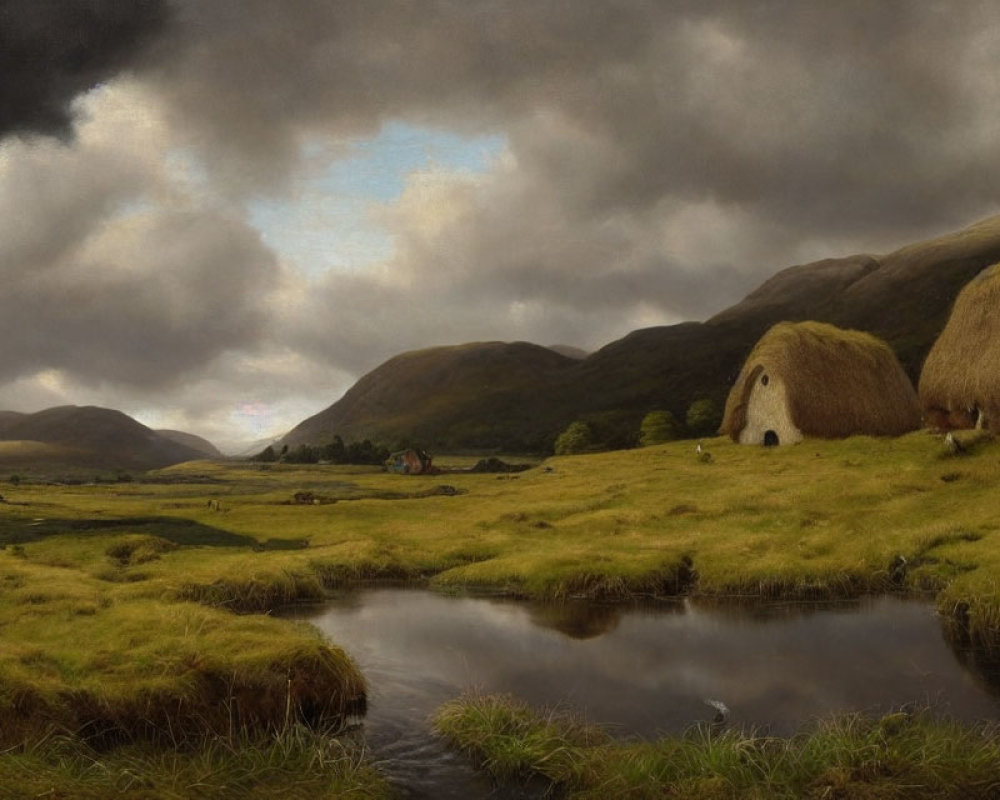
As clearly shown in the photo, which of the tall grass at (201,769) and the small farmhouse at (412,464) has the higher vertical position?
the small farmhouse at (412,464)

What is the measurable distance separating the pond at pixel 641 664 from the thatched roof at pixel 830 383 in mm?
32664

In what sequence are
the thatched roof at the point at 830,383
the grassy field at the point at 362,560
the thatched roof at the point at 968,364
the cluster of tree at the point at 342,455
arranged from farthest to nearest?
the cluster of tree at the point at 342,455
the thatched roof at the point at 830,383
the thatched roof at the point at 968,364
the grassy field at the point at 362,560

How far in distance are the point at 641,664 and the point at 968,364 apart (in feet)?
114

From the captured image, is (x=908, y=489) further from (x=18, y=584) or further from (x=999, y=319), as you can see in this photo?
(x=18, y=584)

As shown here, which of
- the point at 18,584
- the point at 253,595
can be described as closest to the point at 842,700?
the point at 253,595

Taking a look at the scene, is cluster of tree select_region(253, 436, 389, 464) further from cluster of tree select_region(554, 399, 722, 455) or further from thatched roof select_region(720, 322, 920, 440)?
thatched roof select_region(720, 322, 920, 440)

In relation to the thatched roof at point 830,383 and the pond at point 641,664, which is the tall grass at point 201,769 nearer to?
the pond at point 641,664

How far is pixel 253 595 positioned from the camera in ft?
79.8

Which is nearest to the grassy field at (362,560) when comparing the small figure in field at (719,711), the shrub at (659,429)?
the small figure in field at (719,711)

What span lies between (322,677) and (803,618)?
13.3 metres

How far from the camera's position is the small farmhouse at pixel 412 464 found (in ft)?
275

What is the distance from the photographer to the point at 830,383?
54.1m

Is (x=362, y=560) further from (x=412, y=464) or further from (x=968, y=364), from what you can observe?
(x=412, y=464)

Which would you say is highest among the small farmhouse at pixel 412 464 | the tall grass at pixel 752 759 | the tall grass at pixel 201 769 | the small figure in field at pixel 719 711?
the small farmhouse at pixel 412 464
